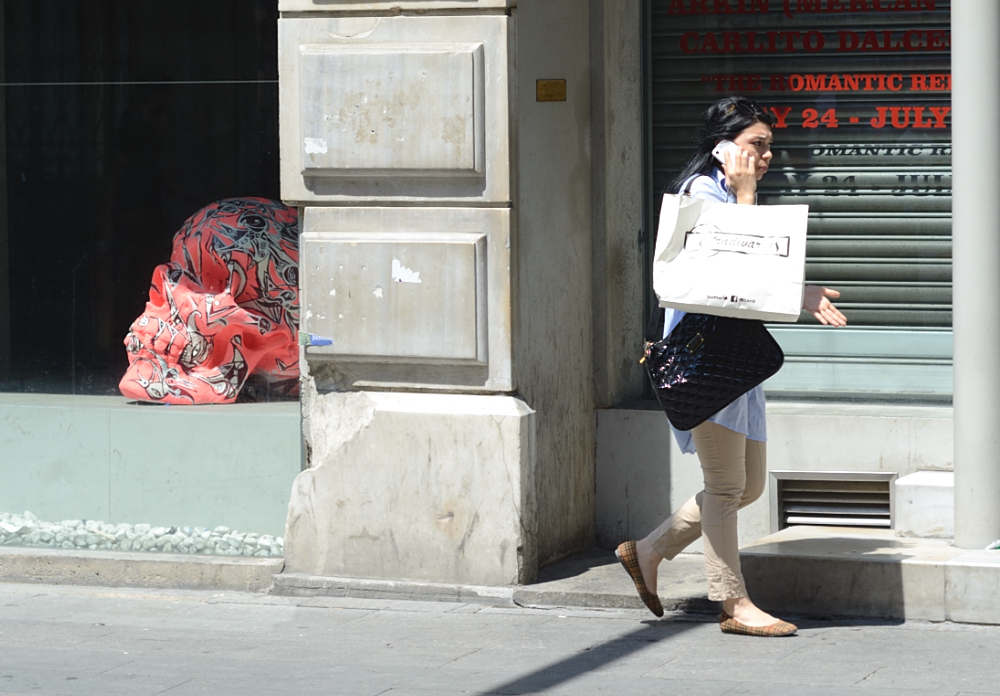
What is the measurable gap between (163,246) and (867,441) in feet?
10.2

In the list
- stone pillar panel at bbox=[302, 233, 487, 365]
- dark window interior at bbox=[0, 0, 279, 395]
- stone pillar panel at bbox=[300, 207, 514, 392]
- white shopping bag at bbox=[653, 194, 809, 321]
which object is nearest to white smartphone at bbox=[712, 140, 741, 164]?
white shopping bag at bbox=[653, 194, 809, 321]

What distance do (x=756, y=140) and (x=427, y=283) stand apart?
4.76 ft

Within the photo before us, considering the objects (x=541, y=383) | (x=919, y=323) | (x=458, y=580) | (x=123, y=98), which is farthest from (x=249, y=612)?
(x=919, y=323)

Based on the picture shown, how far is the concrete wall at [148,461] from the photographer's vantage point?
713 cm

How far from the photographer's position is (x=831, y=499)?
673 cm

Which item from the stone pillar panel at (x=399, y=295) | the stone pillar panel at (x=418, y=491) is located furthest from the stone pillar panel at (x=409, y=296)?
the stone pillar panel at (x=418, y=491)

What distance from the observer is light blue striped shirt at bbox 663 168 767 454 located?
220 inches

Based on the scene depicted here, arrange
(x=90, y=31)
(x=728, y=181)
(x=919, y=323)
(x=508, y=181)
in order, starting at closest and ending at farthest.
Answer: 1. (x=728, y=181)
2. (x=508, y=181)
3. (x=919, y=323)
4. (x=90, y=31)

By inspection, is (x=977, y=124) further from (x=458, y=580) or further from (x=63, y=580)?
(x=63, y=580)

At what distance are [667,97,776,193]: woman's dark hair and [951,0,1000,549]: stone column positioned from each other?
75 centimetres

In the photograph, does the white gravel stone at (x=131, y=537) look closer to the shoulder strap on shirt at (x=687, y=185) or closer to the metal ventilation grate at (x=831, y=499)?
the metal ventilation grate at (x=831, y=499)

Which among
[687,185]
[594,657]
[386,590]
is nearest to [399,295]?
[386,590]

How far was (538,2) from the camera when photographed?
6504 millimetres

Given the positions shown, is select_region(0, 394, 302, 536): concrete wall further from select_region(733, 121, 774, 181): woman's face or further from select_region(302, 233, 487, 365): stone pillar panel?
Answer: select_region(733, 121, 774, 181): woman's face
